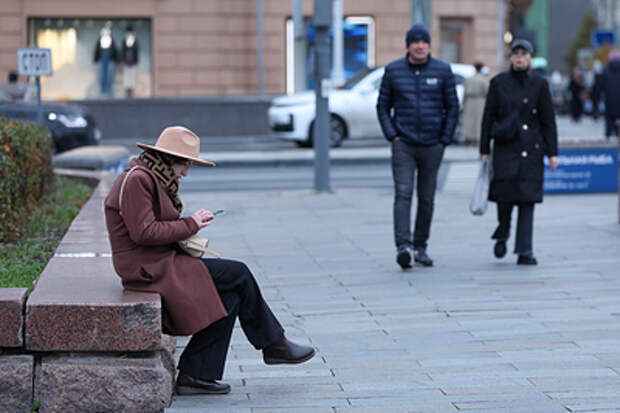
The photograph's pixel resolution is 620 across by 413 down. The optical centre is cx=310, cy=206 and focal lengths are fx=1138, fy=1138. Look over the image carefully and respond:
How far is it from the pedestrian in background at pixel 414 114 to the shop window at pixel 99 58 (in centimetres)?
2013

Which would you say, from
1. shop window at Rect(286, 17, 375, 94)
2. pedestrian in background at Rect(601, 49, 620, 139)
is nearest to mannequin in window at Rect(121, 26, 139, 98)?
shop window at Rect(286, 17, 375, 94)

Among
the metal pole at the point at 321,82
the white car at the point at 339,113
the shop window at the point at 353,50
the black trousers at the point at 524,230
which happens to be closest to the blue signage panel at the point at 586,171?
the metal pole at the point at 321,82

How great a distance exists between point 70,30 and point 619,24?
208ft

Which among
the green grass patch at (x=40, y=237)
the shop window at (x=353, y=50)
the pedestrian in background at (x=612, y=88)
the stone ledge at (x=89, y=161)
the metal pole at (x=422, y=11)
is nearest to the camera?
→ the green grass patch at (x=40, y=237)

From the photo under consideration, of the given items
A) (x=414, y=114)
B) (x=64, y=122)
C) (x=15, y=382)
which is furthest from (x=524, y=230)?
(x=64, y=122)

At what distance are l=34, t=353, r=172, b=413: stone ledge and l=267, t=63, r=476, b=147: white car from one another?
17.6 meters

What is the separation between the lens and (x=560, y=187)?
1423 cm

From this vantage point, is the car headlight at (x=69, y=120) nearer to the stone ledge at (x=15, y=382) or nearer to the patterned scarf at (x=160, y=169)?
the patterned scarf at (x=160, y=169)

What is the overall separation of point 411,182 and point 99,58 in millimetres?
20574

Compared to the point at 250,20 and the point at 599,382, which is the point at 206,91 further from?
the point at 599,382

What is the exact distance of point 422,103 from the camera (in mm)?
8594

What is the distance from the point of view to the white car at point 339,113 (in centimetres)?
2234

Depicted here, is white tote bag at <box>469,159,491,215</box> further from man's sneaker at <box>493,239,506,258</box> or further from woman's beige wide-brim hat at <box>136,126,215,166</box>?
woman's beige wide-brim hat at <box>136,126,215,166</box>

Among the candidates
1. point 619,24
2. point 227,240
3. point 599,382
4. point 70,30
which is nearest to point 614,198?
point 227,240
